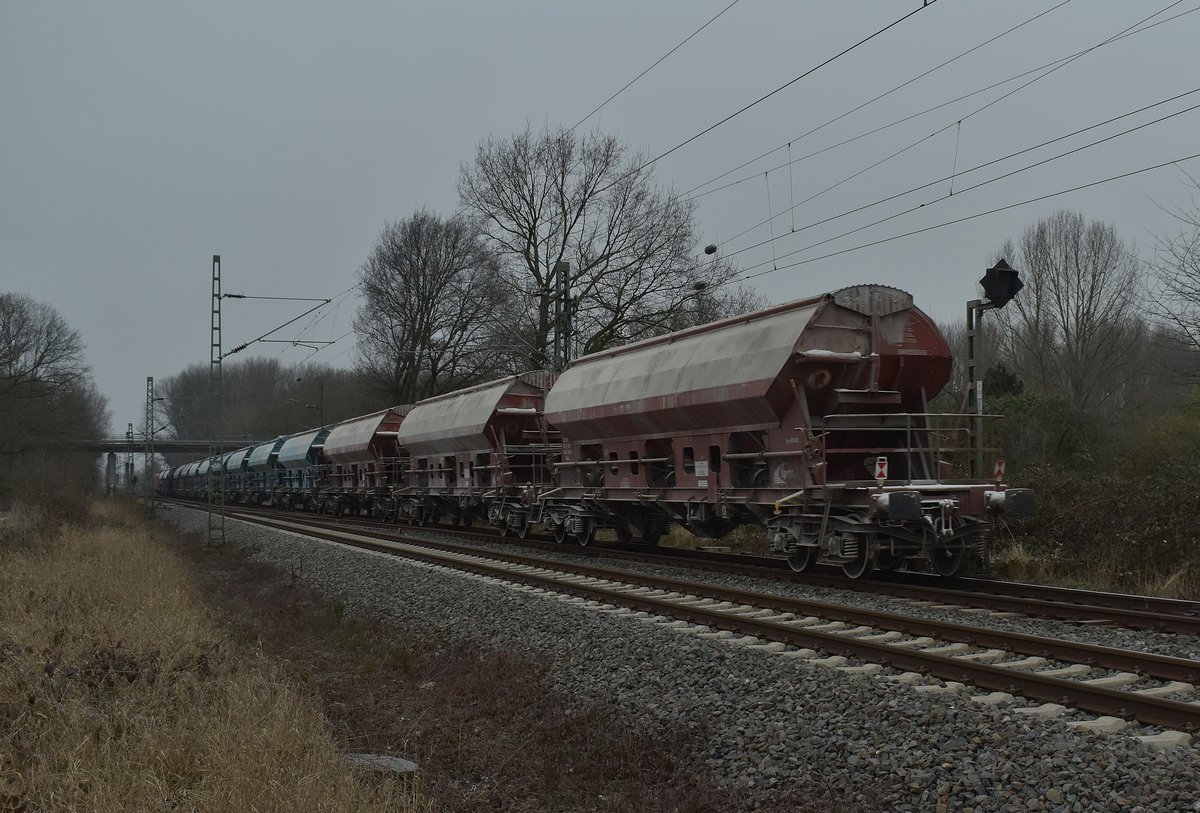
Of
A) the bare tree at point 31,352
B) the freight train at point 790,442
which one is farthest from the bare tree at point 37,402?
the freight train at point 790,442

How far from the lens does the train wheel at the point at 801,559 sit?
1205 centimetres

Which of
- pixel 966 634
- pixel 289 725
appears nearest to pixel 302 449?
pixel 289 725

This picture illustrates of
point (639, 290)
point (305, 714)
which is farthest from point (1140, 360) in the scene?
point (305, 714)

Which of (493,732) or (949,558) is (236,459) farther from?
(493,732)

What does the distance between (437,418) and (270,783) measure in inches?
774

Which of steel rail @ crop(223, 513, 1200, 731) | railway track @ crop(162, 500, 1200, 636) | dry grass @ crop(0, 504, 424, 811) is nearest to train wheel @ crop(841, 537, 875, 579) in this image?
railway track @ crop(162, 500, 1200, 636)

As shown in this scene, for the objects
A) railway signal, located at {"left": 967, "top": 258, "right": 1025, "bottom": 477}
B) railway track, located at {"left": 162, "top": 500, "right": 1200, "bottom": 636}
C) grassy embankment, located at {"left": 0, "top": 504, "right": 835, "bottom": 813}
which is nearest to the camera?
grassy embankment, located at {"left": 0, "top": 504, "right": 835, "bottom": 813}

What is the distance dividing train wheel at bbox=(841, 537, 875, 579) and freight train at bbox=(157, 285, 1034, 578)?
0.02 metres

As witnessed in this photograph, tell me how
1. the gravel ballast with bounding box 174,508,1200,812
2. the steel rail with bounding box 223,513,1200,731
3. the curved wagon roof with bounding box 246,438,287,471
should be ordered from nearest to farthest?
1. the gravel ballast with bounding box 174,508,1200,812
2. the steel rail with bounding box 223,513,1200,731
3. the curved wagon roof with bounding box 246,438,287,471

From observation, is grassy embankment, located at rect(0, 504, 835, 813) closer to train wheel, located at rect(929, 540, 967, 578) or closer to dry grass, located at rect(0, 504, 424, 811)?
dry grass, located at rect(0, 504, 424, 811)

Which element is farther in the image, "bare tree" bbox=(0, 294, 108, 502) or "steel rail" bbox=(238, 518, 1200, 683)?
"bare tree" bbox=(0, 294, 108, 502)

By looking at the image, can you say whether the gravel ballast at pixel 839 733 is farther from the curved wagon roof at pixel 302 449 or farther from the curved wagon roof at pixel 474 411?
the curved wagon roof at pixel 302 449

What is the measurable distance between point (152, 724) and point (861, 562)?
27.7ft

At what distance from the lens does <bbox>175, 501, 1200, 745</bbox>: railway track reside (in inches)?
218
